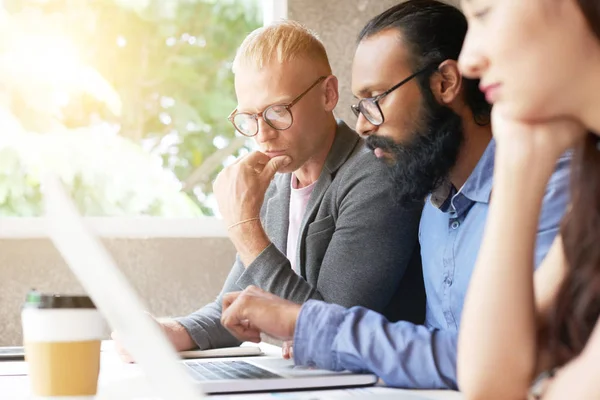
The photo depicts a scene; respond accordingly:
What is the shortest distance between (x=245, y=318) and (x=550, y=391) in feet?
2.21

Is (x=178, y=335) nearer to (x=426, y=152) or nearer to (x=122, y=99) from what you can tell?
(x=426, y=152)

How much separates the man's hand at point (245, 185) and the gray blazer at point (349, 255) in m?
0.12

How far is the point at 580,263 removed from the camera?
0.90 meters

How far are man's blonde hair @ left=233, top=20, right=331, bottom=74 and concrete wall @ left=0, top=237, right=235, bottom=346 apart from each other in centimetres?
87

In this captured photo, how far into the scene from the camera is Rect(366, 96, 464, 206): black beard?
1.65 meters

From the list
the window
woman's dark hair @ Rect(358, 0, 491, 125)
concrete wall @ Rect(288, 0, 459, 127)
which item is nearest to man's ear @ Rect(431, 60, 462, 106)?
woman's dark hair @ Rect(358, 0, 491, 125)

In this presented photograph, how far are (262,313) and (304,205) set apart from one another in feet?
2.48

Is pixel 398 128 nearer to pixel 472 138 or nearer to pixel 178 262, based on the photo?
pixel 472 138

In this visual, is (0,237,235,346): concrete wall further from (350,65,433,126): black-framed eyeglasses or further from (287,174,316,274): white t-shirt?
(350,65,433,126): black-framed eyeglasses

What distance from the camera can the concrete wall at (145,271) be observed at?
2.64 metres

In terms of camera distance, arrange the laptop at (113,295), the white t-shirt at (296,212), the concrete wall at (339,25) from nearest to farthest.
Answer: the laptop at (113,295) < the white t-shirt at (296,212) < the concrete wall at (339,25)

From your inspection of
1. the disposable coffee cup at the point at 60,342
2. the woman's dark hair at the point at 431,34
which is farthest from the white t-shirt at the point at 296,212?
the disposable coffee cup at the point at 60,342

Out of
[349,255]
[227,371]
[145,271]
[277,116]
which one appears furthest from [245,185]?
[145,271]

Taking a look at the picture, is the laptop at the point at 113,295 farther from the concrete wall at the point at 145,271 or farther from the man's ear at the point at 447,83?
the concrete wall at the point at 145,271
